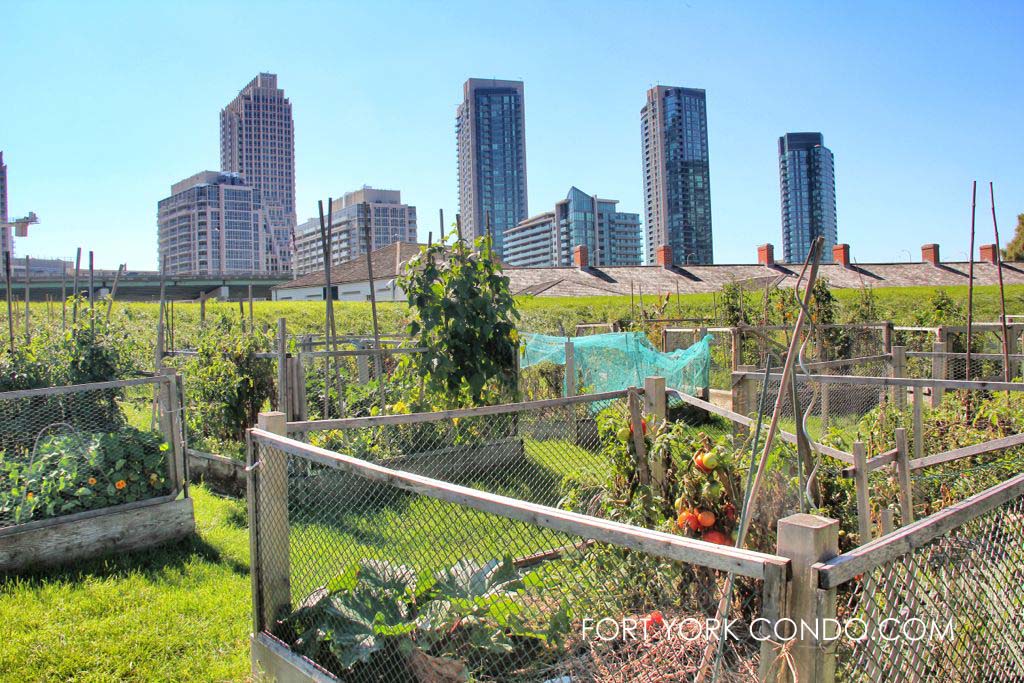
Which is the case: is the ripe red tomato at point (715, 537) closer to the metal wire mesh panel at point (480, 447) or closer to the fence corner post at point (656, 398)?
the fence corner post at point (656, 398)

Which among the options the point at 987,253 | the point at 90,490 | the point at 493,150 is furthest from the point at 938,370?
the point at 493,150

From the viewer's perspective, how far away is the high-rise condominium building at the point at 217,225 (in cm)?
11819

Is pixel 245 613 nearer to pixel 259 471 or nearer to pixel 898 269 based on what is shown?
pixel 259 471

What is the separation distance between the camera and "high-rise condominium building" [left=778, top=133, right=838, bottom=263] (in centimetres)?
9969

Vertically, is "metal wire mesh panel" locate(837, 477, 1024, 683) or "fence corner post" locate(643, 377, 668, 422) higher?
"fence corner post" locate(643, 377, 668, 422)

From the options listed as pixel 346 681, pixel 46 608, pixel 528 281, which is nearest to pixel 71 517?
pixel 46 608

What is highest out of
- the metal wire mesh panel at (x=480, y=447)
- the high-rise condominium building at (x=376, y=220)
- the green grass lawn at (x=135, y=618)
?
the high-rise condominium building at (x=376, y=220)

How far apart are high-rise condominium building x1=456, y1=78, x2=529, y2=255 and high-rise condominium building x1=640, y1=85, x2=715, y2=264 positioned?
40973 millimetres

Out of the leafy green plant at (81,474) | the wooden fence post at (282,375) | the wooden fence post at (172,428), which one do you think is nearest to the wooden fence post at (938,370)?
the wooden fence post at (282,375)

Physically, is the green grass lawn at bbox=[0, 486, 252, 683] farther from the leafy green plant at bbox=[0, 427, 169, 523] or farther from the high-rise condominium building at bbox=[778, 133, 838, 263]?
the high-rise condominium building at bbox=[778, 133, 838, 263]

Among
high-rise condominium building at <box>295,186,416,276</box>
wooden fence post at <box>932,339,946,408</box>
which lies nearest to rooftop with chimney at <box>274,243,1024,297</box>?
high-rise condominium building at <box>295,186,416,276</box>

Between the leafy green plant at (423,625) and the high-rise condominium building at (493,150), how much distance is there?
15484 centimetres

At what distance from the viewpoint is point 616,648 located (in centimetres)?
273

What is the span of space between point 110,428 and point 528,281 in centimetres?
2199
